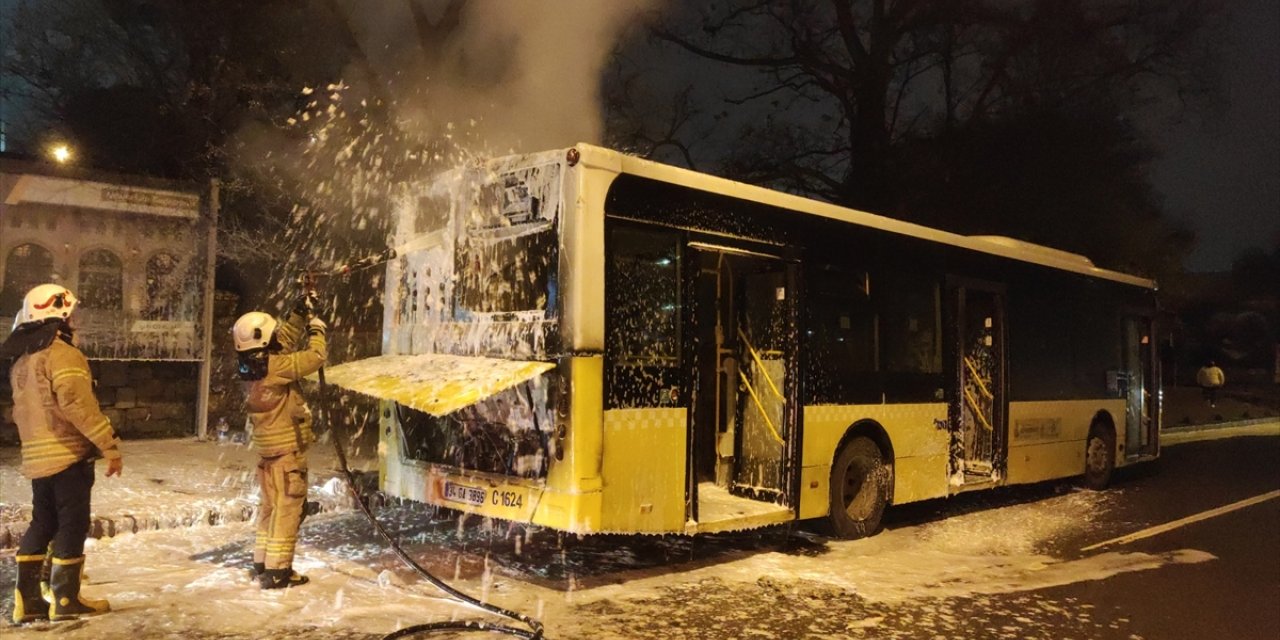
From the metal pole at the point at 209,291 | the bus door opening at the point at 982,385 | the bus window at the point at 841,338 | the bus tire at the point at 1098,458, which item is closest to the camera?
the bus window at the point at 841,338

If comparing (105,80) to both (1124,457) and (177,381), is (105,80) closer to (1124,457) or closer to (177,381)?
(177,381)

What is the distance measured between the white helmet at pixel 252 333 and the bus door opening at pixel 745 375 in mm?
3257

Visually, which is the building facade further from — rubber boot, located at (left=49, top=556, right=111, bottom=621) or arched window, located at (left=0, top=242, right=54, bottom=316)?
rubber boot, located at (left=49, top=556, right=111, bottom=621)

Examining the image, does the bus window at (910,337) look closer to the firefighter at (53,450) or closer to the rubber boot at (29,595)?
the firefighter at (53,450)

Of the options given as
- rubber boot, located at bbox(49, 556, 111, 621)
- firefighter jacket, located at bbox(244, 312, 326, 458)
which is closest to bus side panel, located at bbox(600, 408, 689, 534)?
firefighter jacket, located at bbox(244, 312, 326, 458)

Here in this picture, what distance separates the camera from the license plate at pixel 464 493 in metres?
6.28

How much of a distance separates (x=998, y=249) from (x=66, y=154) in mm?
13631

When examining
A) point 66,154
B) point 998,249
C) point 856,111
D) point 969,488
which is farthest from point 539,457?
point 856,111

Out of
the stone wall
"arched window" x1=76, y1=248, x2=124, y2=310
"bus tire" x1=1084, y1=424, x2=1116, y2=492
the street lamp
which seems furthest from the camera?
the street lamp

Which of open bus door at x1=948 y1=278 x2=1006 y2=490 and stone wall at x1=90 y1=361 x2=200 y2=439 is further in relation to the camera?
stone wall at x1=90 y1=361 x2=200 y2=439

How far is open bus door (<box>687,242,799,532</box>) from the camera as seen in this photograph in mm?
7215

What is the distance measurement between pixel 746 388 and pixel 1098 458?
22.4 ft

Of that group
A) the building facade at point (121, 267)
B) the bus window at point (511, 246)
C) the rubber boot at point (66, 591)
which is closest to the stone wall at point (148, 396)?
the building facade at point (121, 267)

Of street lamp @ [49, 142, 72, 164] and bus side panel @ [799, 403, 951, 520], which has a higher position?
street lamp @ [49, 142, 72, 164]
